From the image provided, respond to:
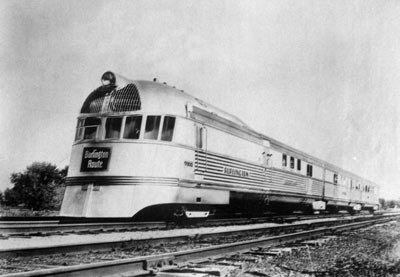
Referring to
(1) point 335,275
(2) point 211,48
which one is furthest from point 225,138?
(1) point 335,275

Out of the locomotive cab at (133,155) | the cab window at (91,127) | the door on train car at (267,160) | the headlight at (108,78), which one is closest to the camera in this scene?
the locomotive cab at (133,155)

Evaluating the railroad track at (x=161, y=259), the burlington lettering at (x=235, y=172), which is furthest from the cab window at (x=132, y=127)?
the burlington lettering at (x=235, y=172)

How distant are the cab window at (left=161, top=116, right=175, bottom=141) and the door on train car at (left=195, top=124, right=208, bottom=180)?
0.89 metres

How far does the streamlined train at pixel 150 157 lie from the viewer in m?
8.44

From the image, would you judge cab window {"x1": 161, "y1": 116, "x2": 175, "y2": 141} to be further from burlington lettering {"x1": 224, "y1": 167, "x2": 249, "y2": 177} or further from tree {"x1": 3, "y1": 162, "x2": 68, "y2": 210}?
tree {"x1": 3, "y1": 162, "x2": 68, "y2": 210}

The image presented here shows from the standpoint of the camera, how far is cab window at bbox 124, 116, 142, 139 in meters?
8.89

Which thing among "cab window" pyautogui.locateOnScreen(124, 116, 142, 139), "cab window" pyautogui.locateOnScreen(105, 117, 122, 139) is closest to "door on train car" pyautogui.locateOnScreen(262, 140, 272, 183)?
"cab window" pyautogui.locateOnScreen(124, 116, 142, 139)

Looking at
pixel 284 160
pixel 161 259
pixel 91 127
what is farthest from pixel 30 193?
pixel 161 259

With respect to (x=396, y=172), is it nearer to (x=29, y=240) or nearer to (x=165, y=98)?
(x=165, y=98)

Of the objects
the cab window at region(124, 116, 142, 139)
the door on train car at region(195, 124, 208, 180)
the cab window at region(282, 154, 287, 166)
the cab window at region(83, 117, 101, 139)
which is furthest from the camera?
the cab window at region(282, 154, 287, 166)

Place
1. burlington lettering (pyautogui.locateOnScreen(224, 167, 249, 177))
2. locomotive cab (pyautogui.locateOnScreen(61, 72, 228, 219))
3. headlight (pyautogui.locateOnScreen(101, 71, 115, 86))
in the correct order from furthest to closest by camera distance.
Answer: burlington lettering (pyautogui.locateOnScreen(224, 167, 249, 177)) < headlight (pyautogui.locateOnScreen(101, 71, 115, 86)) < locomotive cab (pyautogui.locateOnScreen(61, 72, 228, 219))

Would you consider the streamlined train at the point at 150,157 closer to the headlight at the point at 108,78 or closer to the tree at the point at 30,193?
the headlight at the point at 108,78

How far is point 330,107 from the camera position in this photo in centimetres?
973

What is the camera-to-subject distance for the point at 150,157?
342 inches
